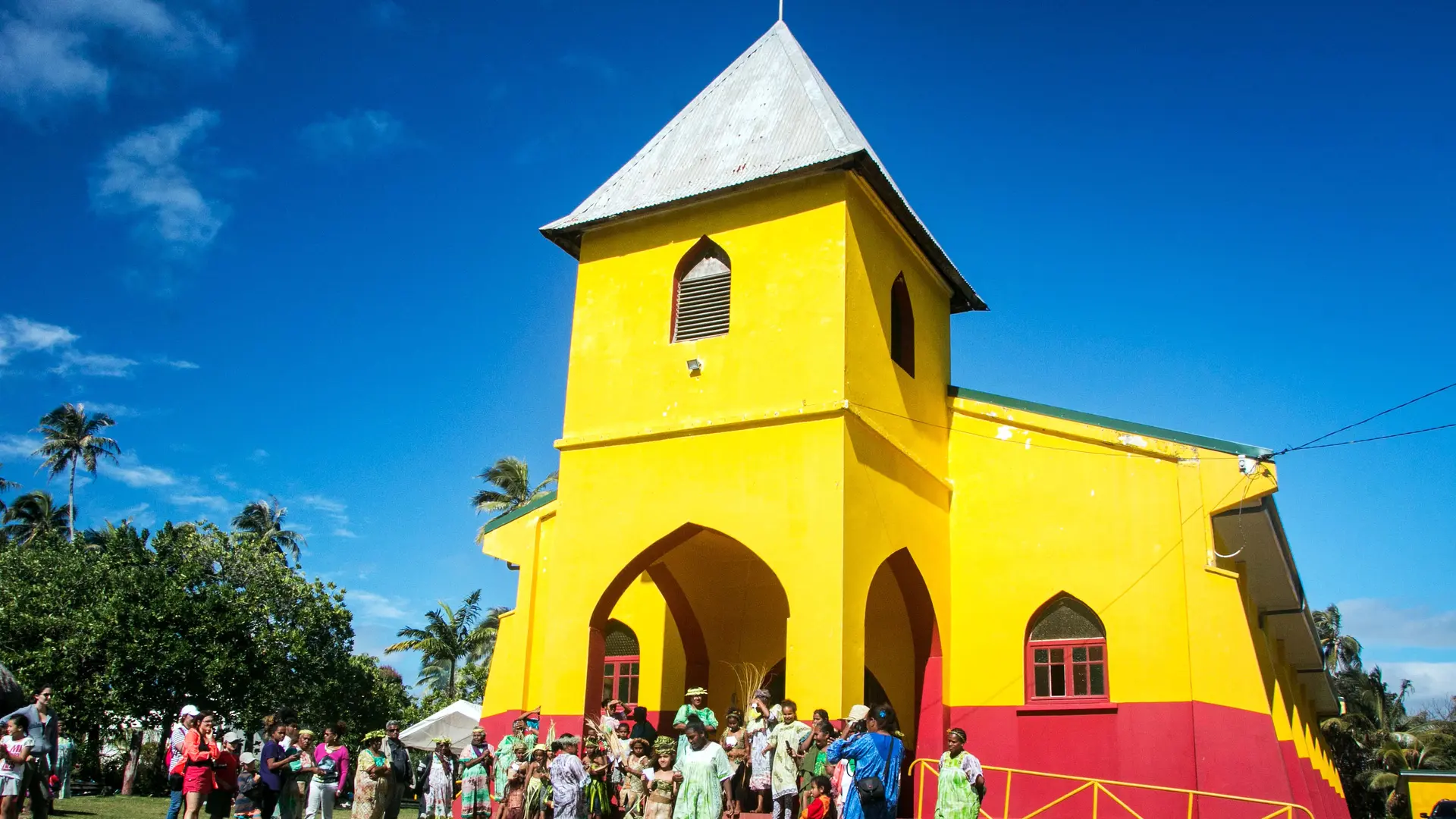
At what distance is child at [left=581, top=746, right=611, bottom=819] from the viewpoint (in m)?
12.6

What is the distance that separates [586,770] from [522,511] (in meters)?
7.80

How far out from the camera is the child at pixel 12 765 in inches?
469

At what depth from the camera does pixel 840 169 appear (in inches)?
624

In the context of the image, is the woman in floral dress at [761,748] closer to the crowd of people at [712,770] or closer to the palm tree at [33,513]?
the crowd of people at [712,770]

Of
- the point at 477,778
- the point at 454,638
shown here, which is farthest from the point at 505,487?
the point at 477,778

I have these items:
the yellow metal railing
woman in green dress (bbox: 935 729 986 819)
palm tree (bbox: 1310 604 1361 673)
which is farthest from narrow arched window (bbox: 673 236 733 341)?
palm tree (bbox: 1310 604 1361 673)

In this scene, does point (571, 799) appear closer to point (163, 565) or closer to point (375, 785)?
point (375, 785)

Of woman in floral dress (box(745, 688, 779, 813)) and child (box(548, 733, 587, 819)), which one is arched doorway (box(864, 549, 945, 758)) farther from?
child (box(548, 733, 587, 819))

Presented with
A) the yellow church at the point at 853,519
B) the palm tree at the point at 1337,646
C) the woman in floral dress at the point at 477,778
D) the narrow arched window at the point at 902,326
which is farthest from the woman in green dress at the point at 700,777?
the palm tree at the point at 1337,646

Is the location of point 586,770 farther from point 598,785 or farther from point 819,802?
point 819,802

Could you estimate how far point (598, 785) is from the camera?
12945mm

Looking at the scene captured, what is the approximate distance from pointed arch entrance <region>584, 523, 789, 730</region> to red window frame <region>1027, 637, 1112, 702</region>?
3710 millimetres

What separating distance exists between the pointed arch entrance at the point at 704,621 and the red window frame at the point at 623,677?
0.16 metres

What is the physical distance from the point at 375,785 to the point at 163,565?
2099cm
